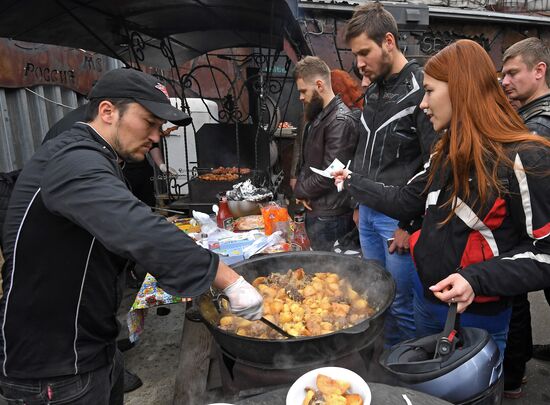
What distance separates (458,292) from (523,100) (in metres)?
2.52

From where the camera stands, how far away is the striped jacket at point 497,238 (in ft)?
5.68

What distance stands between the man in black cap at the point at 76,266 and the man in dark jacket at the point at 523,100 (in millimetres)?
2577

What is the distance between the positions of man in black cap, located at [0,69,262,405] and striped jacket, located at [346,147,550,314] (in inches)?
40.0

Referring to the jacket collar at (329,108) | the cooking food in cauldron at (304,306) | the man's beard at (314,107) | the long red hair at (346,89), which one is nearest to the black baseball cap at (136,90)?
the cooking food in cauldron at (304,306)

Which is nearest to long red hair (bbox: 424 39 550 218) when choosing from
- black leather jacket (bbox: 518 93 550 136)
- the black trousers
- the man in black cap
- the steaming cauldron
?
the steaming cauldron

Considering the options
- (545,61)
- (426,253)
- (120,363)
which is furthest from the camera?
(545,61)

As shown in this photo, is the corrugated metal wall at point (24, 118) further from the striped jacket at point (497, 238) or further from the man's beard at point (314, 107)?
the striped jacket at point (497, 238)

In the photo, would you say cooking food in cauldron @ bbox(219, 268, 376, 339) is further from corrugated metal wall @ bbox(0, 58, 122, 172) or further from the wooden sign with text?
the wooden sign with text

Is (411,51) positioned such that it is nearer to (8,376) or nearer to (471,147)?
(471,147)

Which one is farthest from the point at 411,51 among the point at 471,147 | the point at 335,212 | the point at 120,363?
the point at 120,363

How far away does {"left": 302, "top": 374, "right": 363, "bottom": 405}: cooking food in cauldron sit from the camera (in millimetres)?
1327

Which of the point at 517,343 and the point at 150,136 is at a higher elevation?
the point at 150,136

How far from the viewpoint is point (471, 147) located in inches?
72.2

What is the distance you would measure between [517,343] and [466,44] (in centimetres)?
256
